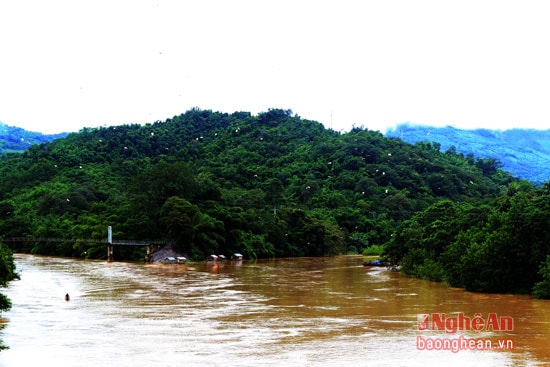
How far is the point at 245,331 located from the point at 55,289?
18397 millimetres

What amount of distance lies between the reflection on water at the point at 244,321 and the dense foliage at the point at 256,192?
6136 millimetres

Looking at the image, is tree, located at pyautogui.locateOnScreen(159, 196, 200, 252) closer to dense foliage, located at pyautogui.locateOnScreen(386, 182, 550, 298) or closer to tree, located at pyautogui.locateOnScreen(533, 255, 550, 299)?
dense foliage, located at pyautogui.locateOnScreen(386, 182, 550, 298)

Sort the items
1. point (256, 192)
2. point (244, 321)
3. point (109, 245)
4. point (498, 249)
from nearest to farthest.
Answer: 1. point (244, 321)
2. point (498, 249)
3. point (109, 245)
4. point (256, 192)

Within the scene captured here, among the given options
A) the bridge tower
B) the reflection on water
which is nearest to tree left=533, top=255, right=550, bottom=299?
the reflection on water

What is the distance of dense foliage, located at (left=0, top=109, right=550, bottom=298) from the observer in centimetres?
5955

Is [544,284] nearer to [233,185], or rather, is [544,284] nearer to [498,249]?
[498,249]

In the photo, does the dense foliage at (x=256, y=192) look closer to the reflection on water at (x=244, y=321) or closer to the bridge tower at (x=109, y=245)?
the bridge tower at (x=109, y=245)

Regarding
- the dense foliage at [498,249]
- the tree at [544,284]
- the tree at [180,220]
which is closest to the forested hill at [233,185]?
the tree at [180,220]

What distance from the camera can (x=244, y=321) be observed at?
97.2ft

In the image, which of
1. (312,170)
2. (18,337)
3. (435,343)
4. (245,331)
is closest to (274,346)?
(245,331)

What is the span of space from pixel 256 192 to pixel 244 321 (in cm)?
5837

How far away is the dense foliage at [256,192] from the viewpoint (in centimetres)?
5955

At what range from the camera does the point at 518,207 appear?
3766cm

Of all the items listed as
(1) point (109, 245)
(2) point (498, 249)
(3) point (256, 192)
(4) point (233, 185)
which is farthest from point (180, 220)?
(2) point (498, 249)
